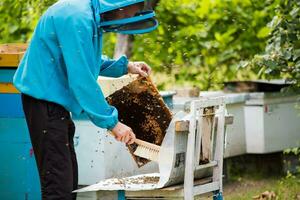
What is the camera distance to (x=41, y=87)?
381 cm

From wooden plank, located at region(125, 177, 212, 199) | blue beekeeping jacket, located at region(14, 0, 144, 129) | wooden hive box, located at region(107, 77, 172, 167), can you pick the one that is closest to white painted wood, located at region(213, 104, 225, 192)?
wooden plank, located at region(125, 177, 212, 199)

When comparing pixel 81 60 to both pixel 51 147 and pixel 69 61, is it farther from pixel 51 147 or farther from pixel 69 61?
pixel 51 147

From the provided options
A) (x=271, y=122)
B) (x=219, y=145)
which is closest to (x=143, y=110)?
(x=219, y=145)

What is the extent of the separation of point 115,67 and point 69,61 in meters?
0.75

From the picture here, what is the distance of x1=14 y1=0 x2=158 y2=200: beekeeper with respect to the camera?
374 cm

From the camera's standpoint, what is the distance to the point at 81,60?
3.73 meters

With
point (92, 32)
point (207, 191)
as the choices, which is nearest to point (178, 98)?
point (207, 191)

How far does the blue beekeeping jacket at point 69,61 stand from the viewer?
373 centimetres

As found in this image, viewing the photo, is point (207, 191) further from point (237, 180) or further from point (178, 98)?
point (237, 180)

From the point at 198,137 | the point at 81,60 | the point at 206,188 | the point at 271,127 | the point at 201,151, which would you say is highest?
the point at 81,60

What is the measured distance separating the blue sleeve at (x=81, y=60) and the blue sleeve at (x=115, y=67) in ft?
2.13

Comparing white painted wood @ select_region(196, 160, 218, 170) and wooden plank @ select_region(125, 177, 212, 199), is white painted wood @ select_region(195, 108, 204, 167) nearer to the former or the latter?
white painted wood @ select_region(196, 160, 218, 170)

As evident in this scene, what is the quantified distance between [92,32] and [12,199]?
1.85 m

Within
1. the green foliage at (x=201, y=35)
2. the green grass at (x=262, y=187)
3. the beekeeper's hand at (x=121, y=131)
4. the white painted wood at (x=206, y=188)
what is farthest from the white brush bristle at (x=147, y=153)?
the green foliage at (x=201, y=35)
